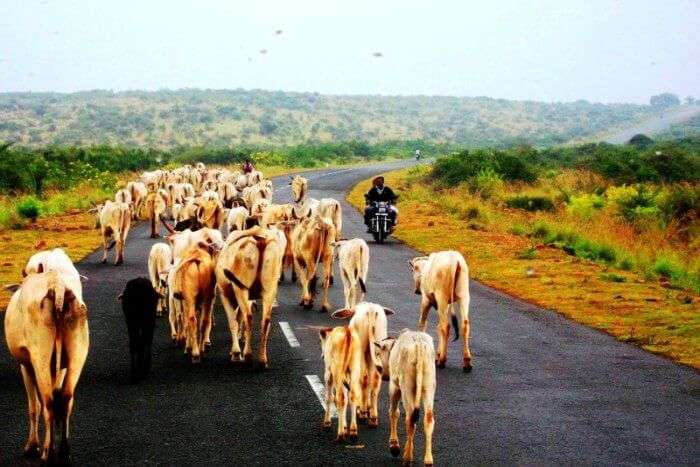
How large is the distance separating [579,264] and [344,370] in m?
14.8

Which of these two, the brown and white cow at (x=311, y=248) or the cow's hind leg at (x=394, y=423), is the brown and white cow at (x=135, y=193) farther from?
the cow's hind leg at (x=394, y=423)

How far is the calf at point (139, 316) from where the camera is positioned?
10.1 meters

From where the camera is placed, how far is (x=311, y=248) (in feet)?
48.7

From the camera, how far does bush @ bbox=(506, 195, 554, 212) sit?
35.6 meters

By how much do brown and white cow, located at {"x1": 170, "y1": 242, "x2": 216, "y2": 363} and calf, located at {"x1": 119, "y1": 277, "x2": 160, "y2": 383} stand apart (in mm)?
662

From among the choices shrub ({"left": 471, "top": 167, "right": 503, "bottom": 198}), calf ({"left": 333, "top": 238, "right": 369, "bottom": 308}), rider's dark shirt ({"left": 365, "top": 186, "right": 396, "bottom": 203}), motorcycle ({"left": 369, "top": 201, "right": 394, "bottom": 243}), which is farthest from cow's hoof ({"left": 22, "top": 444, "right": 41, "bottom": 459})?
shrub ({"left": 471, "top": 167, "right": 503, "bottom": 198})

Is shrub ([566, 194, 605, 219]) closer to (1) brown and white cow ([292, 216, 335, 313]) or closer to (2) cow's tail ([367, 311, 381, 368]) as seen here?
(1) brown and white cow ([292, 216, 335, 313])

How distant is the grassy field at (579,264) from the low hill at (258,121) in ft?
270

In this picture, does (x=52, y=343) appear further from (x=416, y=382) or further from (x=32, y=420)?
(x=416, y=382)

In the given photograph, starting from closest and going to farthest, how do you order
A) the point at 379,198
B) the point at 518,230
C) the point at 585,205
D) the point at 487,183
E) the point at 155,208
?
the point at 379,198 → the point at 155,208 → the point at 518,230 → the point at 585,205 → the point at 487,183

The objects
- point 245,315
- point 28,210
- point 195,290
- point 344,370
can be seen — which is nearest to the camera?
point 344,370

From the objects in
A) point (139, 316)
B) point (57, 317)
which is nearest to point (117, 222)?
point (139, 316)

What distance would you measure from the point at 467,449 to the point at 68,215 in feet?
89.5

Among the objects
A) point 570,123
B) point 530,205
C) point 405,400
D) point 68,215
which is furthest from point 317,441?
point 570,123
